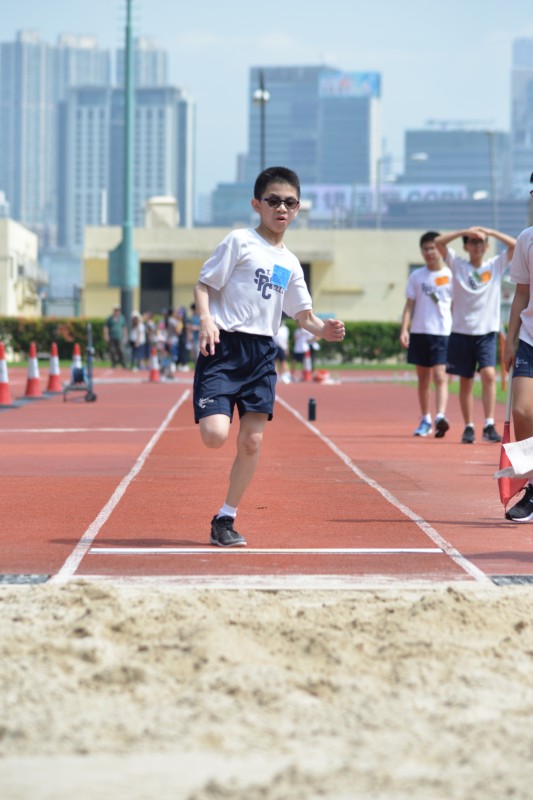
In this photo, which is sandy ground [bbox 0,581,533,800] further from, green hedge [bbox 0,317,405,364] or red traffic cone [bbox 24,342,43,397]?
green hedge [bbox 0,317,405,364]

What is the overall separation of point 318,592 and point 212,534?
60.1 inches

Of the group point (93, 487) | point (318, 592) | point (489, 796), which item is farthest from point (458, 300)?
point (489, 796)

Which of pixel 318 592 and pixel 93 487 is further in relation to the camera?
pixel 93 487

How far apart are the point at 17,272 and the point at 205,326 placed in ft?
238

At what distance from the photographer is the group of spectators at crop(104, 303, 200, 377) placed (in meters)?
38.5

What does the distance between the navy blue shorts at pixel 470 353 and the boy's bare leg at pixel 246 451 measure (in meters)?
6.94

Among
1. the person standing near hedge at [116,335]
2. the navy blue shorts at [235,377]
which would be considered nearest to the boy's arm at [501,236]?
the navy blue shorts at [235,377]

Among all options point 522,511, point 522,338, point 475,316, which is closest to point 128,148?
point 475,316

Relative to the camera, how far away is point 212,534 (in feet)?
25.6

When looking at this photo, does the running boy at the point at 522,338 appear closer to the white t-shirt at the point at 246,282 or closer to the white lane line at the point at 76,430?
the white t-shirt at the point at 246,282

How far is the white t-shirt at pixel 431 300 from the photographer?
15438 mm

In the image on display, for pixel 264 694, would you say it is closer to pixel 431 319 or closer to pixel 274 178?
pixel 274 178

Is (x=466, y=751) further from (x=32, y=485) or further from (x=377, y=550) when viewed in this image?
(x=32, y=485)

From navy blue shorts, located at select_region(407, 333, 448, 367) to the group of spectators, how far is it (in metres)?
22.0
